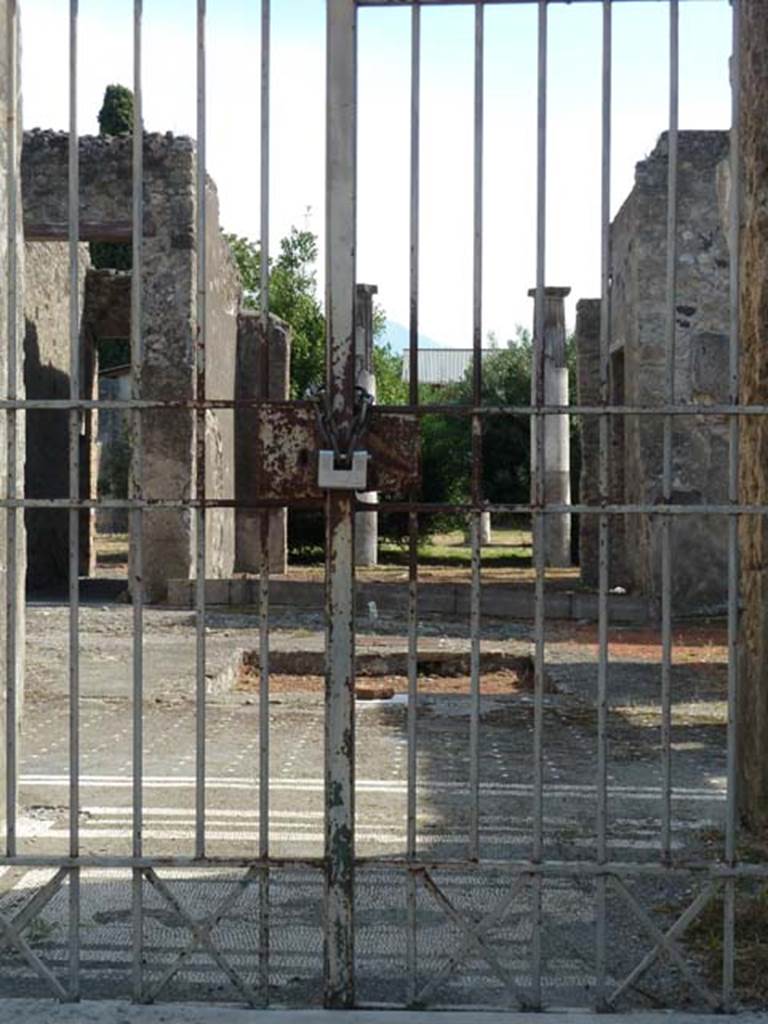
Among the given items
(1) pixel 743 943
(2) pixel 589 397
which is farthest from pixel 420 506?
(2) pixel 589 397

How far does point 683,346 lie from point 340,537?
13.8m

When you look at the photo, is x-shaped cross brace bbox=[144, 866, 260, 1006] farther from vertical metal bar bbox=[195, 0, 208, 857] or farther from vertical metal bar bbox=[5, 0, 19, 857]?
vertical metal bar bbox=[5, 0, 19, 857]

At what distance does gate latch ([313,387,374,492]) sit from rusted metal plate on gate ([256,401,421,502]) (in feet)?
0.12

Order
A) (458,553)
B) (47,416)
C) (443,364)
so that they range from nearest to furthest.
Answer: (47,416)
(458,553)
(443,364)

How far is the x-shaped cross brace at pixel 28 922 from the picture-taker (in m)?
4.07

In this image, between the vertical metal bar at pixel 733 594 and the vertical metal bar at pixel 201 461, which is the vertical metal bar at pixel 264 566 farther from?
the vertical metal bar at pixel 733 594

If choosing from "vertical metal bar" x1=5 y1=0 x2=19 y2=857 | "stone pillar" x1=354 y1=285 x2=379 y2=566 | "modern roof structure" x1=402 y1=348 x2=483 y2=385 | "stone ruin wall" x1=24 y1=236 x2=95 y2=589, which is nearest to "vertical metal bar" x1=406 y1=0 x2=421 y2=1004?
"vertical metal bar" x1=5 y1=0 x2=19 y2=857

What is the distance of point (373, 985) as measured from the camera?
4.44 m

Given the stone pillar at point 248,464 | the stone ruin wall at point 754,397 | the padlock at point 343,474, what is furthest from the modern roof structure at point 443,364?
the padlock at point 343,474

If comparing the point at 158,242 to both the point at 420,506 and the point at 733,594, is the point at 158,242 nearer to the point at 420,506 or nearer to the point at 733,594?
the point at 420,506

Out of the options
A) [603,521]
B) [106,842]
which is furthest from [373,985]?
[106,842]

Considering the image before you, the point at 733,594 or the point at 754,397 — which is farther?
the point at 754,397

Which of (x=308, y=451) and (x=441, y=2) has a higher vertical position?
(x=441, y=2)

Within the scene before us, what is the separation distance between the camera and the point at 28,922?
13.5ft
